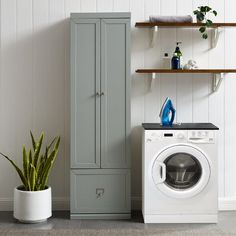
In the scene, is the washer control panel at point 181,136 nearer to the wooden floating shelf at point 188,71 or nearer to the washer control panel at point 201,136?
the washer control panel at point 201,136

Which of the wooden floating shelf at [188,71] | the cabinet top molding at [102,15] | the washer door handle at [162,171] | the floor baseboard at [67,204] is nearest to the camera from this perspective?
the washer door handle at [162,171]

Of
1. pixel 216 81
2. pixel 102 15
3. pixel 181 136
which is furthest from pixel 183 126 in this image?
pixel 102 15

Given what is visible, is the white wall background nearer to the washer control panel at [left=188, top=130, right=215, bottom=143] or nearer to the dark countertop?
the dark countertop

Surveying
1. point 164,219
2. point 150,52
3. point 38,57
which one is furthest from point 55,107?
point 164,219

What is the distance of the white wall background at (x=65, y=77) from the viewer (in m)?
4.50

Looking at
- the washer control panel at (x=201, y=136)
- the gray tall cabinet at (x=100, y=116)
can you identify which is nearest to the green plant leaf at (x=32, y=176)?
the gray tall cabinet at (x=100, y=116)

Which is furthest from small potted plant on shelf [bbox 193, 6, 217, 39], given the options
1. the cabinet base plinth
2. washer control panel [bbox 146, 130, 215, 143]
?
the cabinet base plinth

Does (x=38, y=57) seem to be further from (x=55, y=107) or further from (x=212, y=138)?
(x=212, y=138)

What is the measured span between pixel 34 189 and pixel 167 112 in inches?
50.2

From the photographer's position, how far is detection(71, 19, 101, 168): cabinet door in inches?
165

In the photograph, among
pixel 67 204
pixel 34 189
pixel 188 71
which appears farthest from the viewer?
pixel 67 204

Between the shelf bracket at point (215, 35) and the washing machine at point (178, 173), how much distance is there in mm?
833

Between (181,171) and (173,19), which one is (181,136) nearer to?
(181,171)

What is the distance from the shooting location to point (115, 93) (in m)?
4.22
